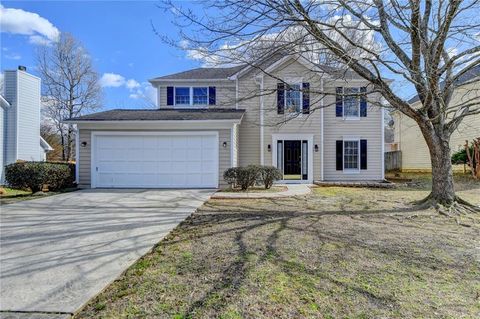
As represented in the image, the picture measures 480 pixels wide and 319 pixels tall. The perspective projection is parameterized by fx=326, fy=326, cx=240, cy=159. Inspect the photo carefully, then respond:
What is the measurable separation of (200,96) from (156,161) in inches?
215

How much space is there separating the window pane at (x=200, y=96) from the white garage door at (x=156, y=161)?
457 cm

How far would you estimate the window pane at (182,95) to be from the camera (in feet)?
57.8

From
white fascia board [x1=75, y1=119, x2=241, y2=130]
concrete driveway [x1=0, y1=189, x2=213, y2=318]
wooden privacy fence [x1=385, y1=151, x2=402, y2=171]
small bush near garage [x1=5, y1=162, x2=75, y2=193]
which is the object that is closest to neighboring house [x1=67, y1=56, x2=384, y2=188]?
white fascia board [x1=75, y1=119, x2=241, y2=130]

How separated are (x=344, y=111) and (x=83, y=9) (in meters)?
12.5

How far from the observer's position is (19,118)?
55.6 feet

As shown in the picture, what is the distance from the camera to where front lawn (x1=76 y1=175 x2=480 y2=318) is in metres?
3.04

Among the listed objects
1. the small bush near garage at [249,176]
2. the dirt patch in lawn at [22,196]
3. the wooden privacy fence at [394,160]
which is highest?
the wooden privacy fence at [394,160]

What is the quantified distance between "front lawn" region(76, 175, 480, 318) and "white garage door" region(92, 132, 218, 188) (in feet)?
21.4

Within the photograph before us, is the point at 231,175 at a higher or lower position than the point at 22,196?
higher

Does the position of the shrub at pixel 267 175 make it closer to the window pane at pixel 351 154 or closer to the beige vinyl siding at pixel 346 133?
the beige vinyl siding at pixel 346 133

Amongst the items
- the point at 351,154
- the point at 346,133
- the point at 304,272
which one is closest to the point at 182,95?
the point at 346,133

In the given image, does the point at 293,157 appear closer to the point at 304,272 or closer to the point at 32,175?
the point at 32,175

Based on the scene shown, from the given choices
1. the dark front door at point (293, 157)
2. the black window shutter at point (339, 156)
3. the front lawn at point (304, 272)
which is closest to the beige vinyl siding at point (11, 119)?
the dark front door at point (293, 157)

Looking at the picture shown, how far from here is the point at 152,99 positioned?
3022cm
